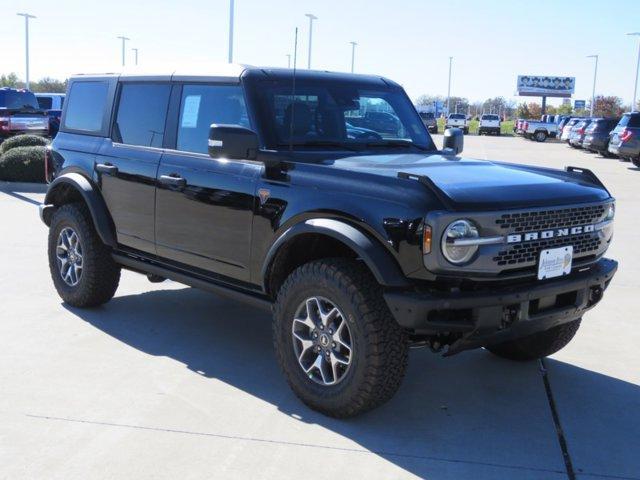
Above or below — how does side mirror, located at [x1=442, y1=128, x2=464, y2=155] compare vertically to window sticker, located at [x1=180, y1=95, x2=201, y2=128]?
below

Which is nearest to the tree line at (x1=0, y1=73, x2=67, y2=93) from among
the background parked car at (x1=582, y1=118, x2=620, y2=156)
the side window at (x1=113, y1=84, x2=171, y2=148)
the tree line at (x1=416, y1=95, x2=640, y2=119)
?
the tree line at (x1=416, y1=95, x2=640, y2=119)

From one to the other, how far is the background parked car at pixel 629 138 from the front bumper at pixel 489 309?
2101 cm

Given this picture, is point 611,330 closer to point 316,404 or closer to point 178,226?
point 316,404

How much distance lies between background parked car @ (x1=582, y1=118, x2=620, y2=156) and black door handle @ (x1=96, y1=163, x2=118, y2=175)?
89.6ft

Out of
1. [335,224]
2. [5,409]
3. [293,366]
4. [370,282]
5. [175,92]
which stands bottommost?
[5,409]

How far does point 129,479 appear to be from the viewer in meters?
3.40

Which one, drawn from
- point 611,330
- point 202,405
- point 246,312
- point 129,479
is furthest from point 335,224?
point 611,330

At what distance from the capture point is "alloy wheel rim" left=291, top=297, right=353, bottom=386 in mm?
4020

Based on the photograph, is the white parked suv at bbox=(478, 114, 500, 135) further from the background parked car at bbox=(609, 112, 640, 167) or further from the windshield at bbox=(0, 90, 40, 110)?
the windshield at bbox=(0, 90, 40, 110)

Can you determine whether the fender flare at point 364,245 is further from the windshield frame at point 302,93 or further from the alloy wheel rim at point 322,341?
the windshield frame at point 302,93

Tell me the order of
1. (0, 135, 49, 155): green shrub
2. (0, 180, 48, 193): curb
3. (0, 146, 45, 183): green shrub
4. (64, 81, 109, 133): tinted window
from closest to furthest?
(64, 81, 109, 133): tinted window, (0, 180, 48, 193): curb, (0, 146, 45, 183): green shrub, (0, 135, 49, 155): green shrub

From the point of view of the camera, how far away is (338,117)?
502 centimetres

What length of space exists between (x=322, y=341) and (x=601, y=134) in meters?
28.7

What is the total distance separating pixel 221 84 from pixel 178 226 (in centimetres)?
97
